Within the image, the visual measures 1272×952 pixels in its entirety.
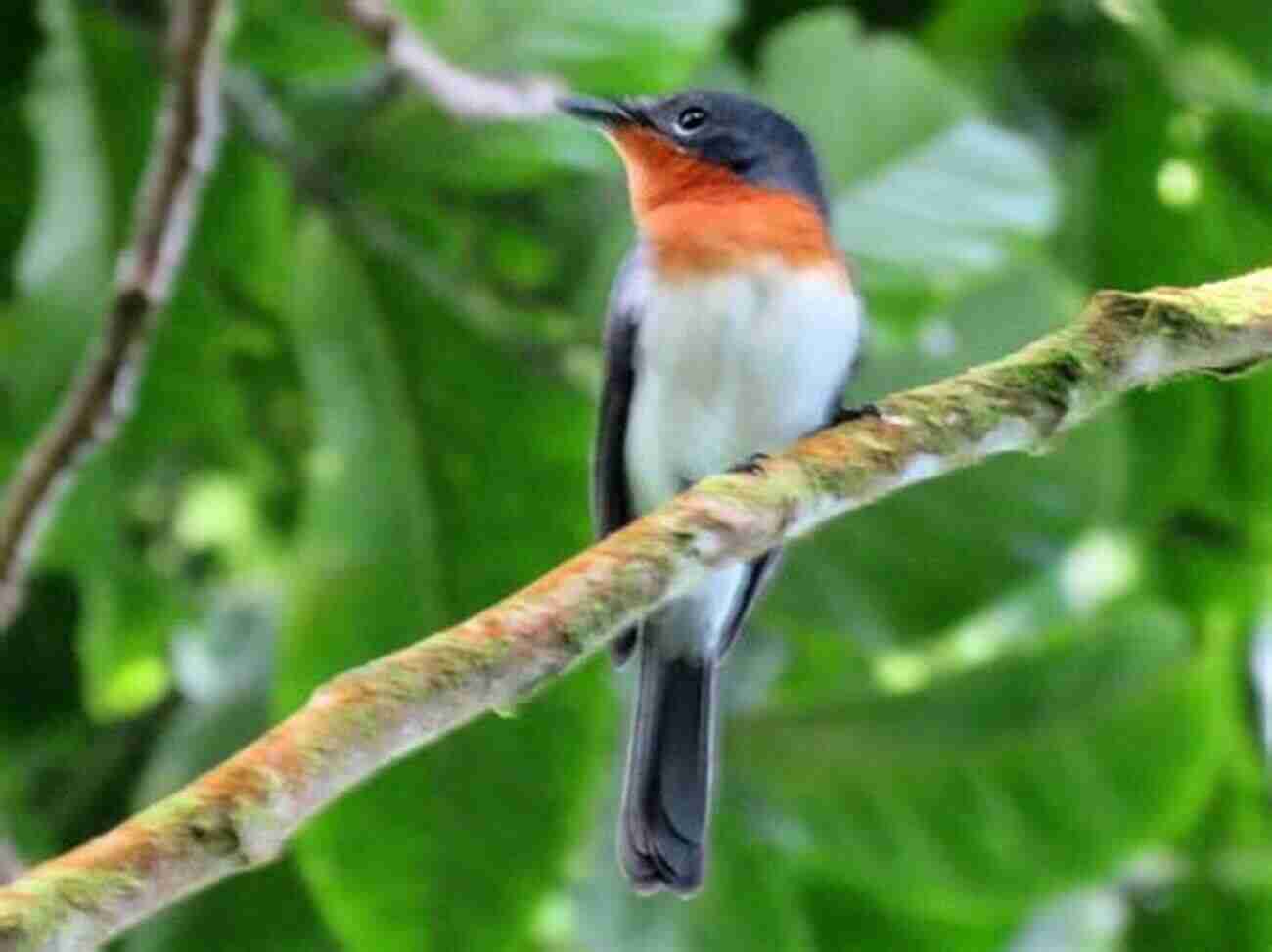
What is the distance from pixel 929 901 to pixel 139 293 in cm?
130

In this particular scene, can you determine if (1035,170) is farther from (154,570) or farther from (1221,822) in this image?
(154,570)

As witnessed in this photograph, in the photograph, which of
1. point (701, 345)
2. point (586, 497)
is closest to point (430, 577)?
point (586, 497)

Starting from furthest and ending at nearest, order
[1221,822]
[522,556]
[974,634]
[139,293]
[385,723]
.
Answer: [974,634] < [1221,822] < [522,556] < [139,293] < [385,723]

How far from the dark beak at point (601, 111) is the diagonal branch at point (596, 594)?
0.95 m

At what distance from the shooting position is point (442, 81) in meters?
2.71

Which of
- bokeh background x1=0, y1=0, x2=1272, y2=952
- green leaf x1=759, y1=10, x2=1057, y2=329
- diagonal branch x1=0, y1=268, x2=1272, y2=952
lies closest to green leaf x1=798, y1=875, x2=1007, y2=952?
bokeh background x1=0, y1=0, x2=1272, y2=952

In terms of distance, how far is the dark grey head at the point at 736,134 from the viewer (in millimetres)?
2635

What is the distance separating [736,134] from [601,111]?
0.17m

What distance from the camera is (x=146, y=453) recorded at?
327cm

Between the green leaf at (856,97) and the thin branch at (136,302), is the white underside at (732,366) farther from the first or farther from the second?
the green leaf at (856,97)

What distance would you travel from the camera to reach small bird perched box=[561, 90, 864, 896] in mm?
2414

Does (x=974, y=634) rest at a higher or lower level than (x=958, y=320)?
lower

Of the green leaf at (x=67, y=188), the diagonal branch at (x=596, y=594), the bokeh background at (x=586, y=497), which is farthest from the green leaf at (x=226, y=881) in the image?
the diagonal branch at (x=596, y=594)

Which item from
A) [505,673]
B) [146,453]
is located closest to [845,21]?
[146,453]
